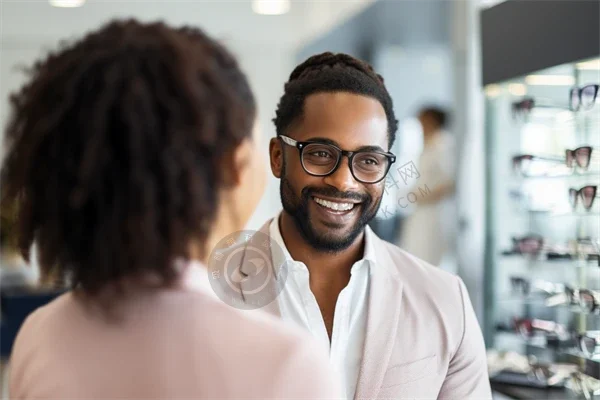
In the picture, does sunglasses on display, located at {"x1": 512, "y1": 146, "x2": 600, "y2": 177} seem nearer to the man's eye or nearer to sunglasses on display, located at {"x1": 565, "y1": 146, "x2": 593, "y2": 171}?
sunglasses on display, located at {"x1": 565, "y1": 146, "x2": 593, "y2": 171}

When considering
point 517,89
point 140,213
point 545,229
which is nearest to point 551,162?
point 517,89

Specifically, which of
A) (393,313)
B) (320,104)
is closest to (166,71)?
(320,104)

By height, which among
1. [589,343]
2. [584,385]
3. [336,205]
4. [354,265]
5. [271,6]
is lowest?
[584,385]

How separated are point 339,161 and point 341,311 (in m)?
0.27

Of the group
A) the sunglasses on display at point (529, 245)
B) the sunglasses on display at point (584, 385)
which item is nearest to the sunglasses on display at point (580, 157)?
the sunglasses on display at point (584, 385)

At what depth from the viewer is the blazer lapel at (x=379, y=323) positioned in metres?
1.36

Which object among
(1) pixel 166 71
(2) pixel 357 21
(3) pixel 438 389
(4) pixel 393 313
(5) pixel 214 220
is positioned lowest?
(3) pixel 438 389

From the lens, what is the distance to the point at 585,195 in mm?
2074

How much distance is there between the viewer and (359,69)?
136 cm

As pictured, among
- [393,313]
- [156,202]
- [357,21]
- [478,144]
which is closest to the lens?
[156,202]

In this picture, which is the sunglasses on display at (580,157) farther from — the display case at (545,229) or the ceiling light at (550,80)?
the ceiling light at (550,80)

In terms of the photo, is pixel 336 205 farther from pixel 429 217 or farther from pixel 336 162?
pixel 429 217

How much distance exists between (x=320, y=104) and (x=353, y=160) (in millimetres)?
106

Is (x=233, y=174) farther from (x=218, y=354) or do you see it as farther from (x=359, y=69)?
(x=359, y=69)
